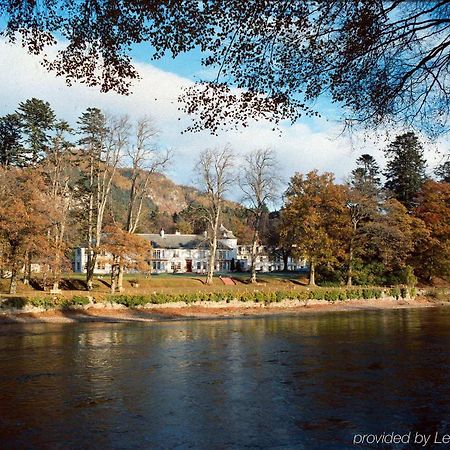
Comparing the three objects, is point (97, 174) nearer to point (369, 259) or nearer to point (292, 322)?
point (292, 322)

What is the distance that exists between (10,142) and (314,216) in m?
30.3

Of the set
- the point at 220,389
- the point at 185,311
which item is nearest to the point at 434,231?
the point at 185,311

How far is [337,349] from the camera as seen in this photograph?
819 inches

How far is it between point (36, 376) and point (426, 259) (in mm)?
49017

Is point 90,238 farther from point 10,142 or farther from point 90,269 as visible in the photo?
point 10,142

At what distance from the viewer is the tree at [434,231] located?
54438 mm

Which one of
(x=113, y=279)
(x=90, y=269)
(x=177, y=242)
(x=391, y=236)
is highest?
(x=177, y=242)

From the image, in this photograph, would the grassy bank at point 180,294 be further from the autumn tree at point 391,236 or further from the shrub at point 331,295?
the autumn tree at point 391,236

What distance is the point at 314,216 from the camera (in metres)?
50.6

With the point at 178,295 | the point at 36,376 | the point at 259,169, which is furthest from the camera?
the point at 259,169

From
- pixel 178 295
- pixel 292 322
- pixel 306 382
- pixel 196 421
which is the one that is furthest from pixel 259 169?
pixel 196 421

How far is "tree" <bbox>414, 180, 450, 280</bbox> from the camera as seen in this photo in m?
54.4

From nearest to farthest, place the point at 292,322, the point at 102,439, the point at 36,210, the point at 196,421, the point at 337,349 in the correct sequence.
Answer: the point at 102,439, the point at 196,421, the point at 337,349, the point at 292,322, the point at 36,210

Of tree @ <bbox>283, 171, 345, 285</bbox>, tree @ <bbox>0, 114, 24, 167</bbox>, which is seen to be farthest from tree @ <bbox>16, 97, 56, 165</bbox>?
tree @ <bbox>283, 171, 345, 285</bbox>
